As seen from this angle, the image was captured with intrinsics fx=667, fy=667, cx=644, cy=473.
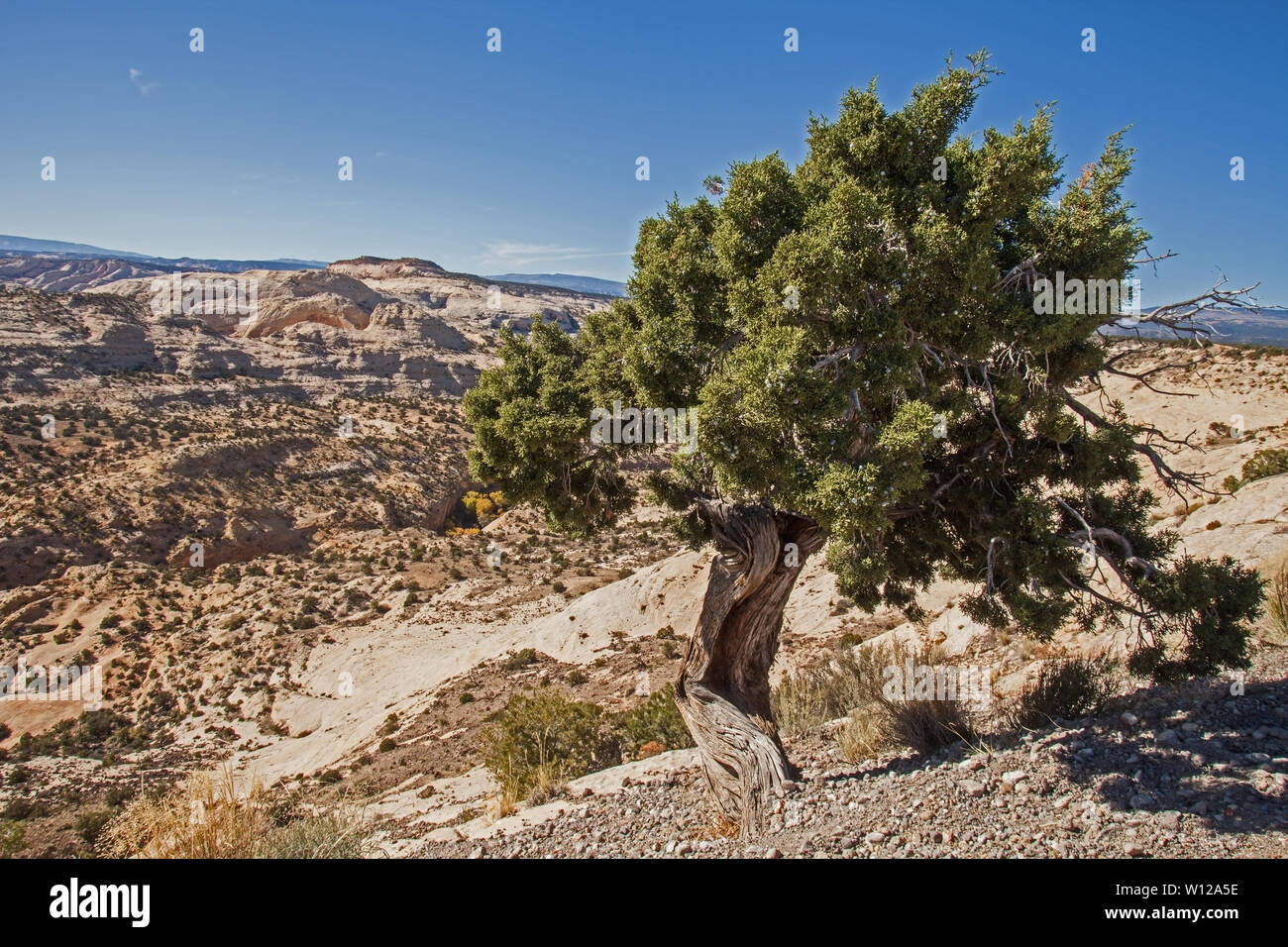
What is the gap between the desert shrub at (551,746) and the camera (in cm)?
1001

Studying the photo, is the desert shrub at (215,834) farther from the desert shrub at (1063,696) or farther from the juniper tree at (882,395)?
the desert shrub at (1063,696)

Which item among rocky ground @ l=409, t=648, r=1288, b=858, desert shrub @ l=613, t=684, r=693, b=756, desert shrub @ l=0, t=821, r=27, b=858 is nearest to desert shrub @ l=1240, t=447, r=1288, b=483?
rocky ground @ l=409, t=648, r=1288, b=858

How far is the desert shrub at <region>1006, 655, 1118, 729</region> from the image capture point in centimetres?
743

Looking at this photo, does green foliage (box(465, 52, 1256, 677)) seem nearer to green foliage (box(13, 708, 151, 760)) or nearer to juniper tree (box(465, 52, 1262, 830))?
juniper tree (box(465, 52, 1262, 830))

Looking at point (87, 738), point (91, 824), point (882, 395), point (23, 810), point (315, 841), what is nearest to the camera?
point (315, 841)

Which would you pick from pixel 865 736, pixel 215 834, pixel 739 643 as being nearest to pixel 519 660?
pixel 739 643

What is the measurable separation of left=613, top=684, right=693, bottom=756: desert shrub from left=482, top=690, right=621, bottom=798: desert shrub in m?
0.24

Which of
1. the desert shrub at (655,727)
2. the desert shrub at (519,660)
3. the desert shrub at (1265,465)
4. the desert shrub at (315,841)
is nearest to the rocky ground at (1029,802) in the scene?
the desert shrub at (315,841)

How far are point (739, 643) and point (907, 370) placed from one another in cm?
424

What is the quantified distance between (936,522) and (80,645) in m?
30.9

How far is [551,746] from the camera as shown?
Answer: 34.8 ft

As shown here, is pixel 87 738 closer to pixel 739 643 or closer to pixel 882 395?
pixel 739 643
